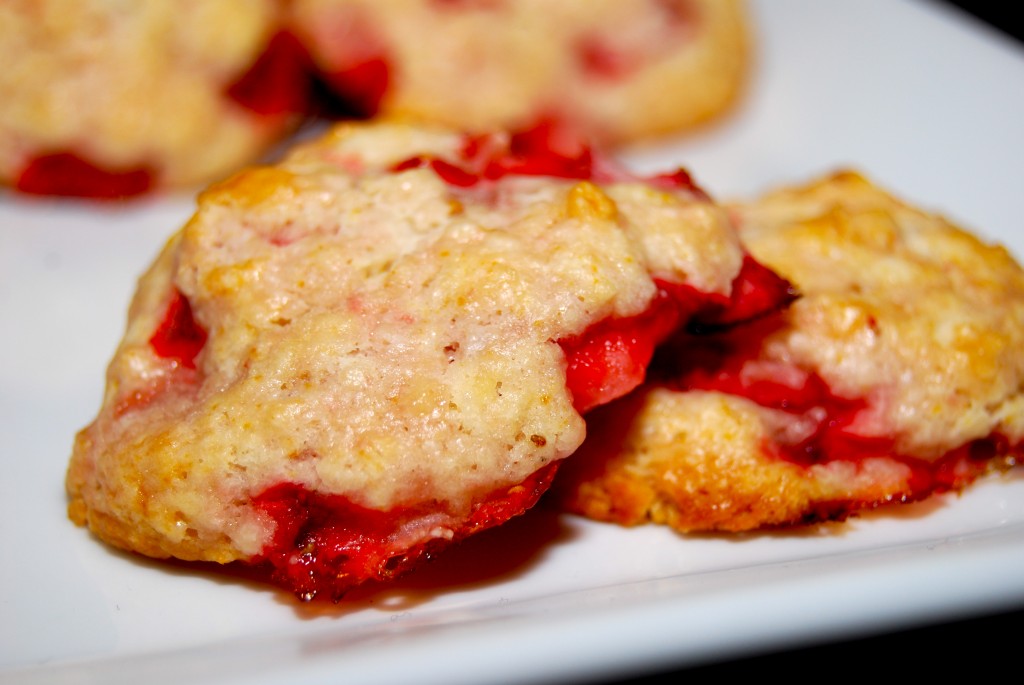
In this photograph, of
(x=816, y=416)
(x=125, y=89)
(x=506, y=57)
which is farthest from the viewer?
(x=506, y=57)

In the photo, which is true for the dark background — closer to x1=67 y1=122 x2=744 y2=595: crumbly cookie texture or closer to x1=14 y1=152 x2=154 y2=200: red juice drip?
x1=67 y1=122 x2=744 y2=595: crumbly cookie texture

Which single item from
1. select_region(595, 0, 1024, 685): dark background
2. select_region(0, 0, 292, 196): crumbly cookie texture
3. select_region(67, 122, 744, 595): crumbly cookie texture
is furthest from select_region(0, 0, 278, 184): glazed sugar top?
select_region(595, 0, 1024, 685): dark background

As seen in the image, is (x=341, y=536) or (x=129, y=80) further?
(x=129, y=80)

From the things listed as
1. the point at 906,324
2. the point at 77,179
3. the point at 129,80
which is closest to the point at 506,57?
the point at 129,80

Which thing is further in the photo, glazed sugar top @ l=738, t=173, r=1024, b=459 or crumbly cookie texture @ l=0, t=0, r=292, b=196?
crumbly cookie texture @ l=0, t=0, r=292, b=196

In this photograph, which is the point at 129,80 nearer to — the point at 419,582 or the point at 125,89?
the point at 125,89
